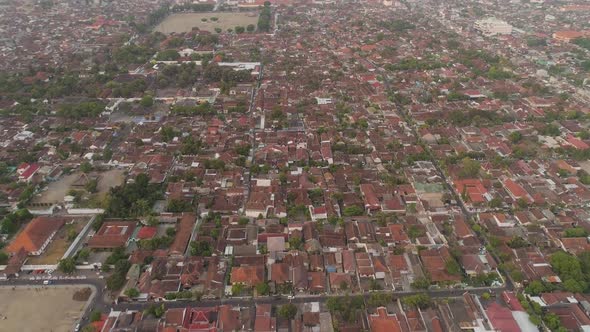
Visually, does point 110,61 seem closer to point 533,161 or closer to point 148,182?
point 148,182

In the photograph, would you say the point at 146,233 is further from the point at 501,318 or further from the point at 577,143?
the point at 577,143

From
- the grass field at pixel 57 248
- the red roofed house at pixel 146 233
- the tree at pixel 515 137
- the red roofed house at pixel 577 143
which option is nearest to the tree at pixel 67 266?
the grass field at pixel 57 248

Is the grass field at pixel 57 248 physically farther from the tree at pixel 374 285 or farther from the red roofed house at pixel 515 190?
the red roofed house at pixel 515 190

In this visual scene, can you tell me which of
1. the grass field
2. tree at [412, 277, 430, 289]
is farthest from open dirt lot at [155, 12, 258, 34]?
tree at [412, 277, 430, 289]

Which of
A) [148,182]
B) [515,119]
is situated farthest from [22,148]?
[515,119]

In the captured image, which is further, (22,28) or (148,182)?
(22,28)

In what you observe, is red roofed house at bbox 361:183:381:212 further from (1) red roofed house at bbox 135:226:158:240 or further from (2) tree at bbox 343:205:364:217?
(1) red roofed house at bbox 135:226:158:240
